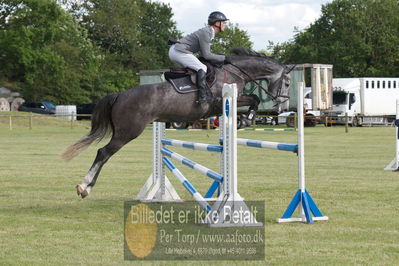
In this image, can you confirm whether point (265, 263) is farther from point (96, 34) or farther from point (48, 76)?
point (96, 34)

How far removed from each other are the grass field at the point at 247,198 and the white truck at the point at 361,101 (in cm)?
2798

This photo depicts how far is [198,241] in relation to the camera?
668cm

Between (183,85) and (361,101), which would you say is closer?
(183,85)

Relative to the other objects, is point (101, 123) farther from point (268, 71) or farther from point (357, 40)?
point (357, 40)

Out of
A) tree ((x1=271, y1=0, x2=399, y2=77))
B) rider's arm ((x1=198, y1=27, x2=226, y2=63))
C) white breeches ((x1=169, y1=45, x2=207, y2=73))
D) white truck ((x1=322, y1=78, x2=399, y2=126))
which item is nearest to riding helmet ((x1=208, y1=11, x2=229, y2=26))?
rider's arm ((x1=198, y1=27, x2=226, y2=63))

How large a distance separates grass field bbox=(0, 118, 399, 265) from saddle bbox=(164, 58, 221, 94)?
1.78 m

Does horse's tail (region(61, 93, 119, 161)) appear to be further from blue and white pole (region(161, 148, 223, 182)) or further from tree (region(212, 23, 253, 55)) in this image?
tree (region(212, 23, 253, 55))

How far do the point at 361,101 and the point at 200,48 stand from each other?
3910cm

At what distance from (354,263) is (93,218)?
3.69 m

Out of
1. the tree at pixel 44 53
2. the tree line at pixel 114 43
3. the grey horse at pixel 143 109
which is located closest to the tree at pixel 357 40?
the tree line at pixel 114 43

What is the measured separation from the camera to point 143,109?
8.51 m

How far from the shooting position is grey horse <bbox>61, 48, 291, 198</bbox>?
8.51m
